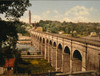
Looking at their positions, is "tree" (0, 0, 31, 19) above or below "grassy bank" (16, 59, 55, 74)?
above

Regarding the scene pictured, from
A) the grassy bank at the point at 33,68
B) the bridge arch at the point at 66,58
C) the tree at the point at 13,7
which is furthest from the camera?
the grassy bank at the point at 33,68

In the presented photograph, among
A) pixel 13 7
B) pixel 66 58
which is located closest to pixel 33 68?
pixel 66 58

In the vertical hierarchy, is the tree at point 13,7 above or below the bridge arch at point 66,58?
above

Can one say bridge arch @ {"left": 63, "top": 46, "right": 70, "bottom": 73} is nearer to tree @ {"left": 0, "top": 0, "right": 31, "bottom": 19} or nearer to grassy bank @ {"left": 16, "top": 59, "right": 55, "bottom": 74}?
grassy bank @ {"left": 16, "top": 59, "right": 55, "bottom": 74}

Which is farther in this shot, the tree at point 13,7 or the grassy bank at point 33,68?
the grassy bank at point 33,68

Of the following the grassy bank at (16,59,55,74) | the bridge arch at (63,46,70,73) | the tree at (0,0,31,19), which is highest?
the tree at (0,0,31,19)

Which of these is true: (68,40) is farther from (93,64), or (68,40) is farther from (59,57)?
(59,57)

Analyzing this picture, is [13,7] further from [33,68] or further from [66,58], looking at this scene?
[33,68]

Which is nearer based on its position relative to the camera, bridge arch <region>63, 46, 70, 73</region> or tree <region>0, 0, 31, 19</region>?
tree <region>0, 0, 31, 19</region>

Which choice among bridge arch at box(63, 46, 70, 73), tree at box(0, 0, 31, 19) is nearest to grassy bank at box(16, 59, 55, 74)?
bridge arch at box(63, 46, 70, 73)

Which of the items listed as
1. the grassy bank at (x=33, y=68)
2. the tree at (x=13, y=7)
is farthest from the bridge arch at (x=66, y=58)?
the tree at (x=13, y=7)

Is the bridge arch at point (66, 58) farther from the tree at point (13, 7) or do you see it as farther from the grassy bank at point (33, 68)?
the tree at point (13, 7)

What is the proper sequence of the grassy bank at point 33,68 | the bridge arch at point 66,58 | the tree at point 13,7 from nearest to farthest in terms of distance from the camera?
the tree at point 13,7 < the bridge arch at point 66,58 < the grassy bank at point 33,68

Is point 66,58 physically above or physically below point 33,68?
above
